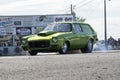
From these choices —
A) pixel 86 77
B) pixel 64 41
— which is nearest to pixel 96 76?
pixel 86 77

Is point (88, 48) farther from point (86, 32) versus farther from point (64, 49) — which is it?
point (64, 49)

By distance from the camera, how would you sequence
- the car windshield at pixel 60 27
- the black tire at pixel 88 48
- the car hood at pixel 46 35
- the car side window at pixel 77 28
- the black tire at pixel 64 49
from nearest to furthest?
the car hood at pixel 46 35 < the black tire at pixel 64 49 < the car windshield at pixel 60 27 < the car side window at pixel 77 28 < the black tire at pixel 88 48

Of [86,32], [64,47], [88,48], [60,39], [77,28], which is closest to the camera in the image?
[60,39]

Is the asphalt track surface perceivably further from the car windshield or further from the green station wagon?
the car windshield

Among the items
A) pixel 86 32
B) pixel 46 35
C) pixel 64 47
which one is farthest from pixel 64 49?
pixel 86 32

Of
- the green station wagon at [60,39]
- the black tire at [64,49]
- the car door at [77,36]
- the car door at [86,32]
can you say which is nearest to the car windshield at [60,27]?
the green station wagon at [60,39]

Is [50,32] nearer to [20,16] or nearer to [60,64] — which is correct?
[60,64]

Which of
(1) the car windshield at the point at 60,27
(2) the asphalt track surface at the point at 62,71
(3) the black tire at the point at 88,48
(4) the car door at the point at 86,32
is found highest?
(1) the car windshield at the point at 60,27

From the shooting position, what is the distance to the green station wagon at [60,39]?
20328 millimetres

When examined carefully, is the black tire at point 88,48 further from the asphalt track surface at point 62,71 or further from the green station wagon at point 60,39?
the asphalt track surface at point 62,71

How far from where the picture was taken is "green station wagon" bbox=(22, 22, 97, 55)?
66.7 feet

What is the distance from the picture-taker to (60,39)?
2039cm

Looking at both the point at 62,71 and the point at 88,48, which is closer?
the point at 62,71

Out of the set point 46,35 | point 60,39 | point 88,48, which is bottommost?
point 88,48
